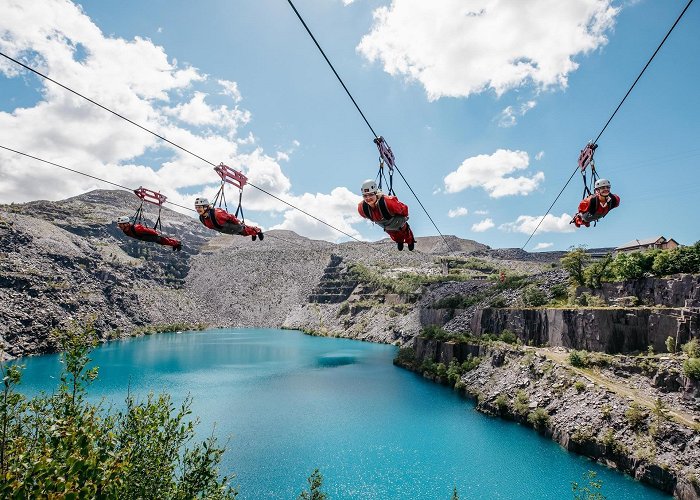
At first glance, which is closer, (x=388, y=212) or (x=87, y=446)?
(x=87, y=446)

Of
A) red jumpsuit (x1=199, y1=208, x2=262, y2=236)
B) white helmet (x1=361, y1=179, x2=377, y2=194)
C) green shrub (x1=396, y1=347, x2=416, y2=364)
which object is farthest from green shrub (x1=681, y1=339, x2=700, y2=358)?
green shrub (x1=396, y1=347, x2=416, y2=364)

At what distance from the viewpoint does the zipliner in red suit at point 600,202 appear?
37.3 ft

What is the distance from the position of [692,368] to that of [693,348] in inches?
89.3

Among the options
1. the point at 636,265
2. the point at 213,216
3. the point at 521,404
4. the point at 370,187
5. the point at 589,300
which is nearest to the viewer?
the point at 370,187

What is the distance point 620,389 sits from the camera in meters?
24.5

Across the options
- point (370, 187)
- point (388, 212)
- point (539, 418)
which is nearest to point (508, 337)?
point (539, 418)

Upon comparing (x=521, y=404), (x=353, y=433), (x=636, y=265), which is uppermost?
(x=636, y=265)

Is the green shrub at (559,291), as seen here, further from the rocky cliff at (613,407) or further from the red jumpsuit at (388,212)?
the red jumpsuit at (388,212)

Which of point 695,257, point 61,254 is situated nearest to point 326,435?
point 695,257

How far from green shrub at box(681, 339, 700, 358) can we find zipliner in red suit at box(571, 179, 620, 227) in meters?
18.5

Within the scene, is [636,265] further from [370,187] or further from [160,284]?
[160,284]

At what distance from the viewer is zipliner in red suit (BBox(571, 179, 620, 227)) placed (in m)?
11.4

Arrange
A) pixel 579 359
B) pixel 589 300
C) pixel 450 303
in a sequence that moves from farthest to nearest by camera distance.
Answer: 1. pixel 450 303
2. pixel 589 300
3. pixel 579 359

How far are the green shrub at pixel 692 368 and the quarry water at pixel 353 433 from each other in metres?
6.98
